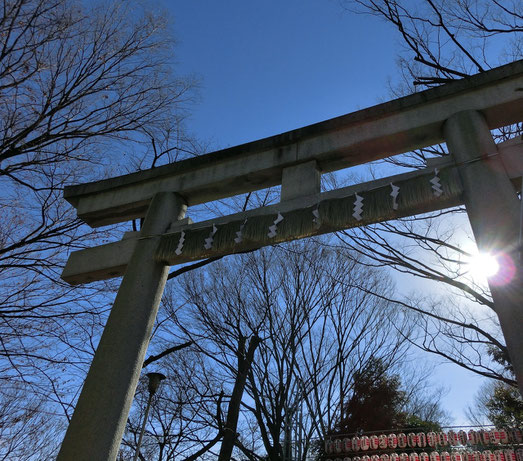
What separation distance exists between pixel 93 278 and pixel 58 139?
2.05m

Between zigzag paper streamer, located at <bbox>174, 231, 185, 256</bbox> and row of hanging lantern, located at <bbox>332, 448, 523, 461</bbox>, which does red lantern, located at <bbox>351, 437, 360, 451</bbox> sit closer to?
row of hanging lantern, located at <bbox>332, 448, 523, 461</bbox>

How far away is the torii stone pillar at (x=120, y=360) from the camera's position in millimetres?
3148

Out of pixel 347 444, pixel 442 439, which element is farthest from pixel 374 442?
pixel 442 439

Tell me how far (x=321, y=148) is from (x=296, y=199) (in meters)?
0.67

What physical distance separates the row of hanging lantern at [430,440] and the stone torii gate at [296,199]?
6891 mm

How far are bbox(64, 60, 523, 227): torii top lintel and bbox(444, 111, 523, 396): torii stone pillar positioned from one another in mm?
229

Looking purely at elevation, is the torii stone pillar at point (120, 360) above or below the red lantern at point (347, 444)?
below

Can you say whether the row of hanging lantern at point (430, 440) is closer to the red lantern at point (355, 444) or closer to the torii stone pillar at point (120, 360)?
the red lantern at point (355, 444)

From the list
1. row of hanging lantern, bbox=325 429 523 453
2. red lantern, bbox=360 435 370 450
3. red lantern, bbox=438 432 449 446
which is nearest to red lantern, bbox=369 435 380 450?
row of hanging lantern, bbox=325 429 523 453

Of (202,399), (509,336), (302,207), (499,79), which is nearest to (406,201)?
(302,207)

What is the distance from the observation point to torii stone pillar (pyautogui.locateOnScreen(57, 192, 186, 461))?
3148 millimetres

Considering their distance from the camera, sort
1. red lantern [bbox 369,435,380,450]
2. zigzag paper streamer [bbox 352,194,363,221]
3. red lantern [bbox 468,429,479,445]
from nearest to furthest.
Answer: zigzag paper streamer [bbox 352,194,363,221] → red lantern [bbox 468,429,479,445] → red lantern [bbox 369,435,380,450]

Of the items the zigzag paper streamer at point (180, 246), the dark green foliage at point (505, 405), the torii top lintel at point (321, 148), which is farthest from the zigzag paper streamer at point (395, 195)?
the dark green foliage at point (505, 405)

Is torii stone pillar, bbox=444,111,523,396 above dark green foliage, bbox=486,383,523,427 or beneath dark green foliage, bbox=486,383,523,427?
beneath
